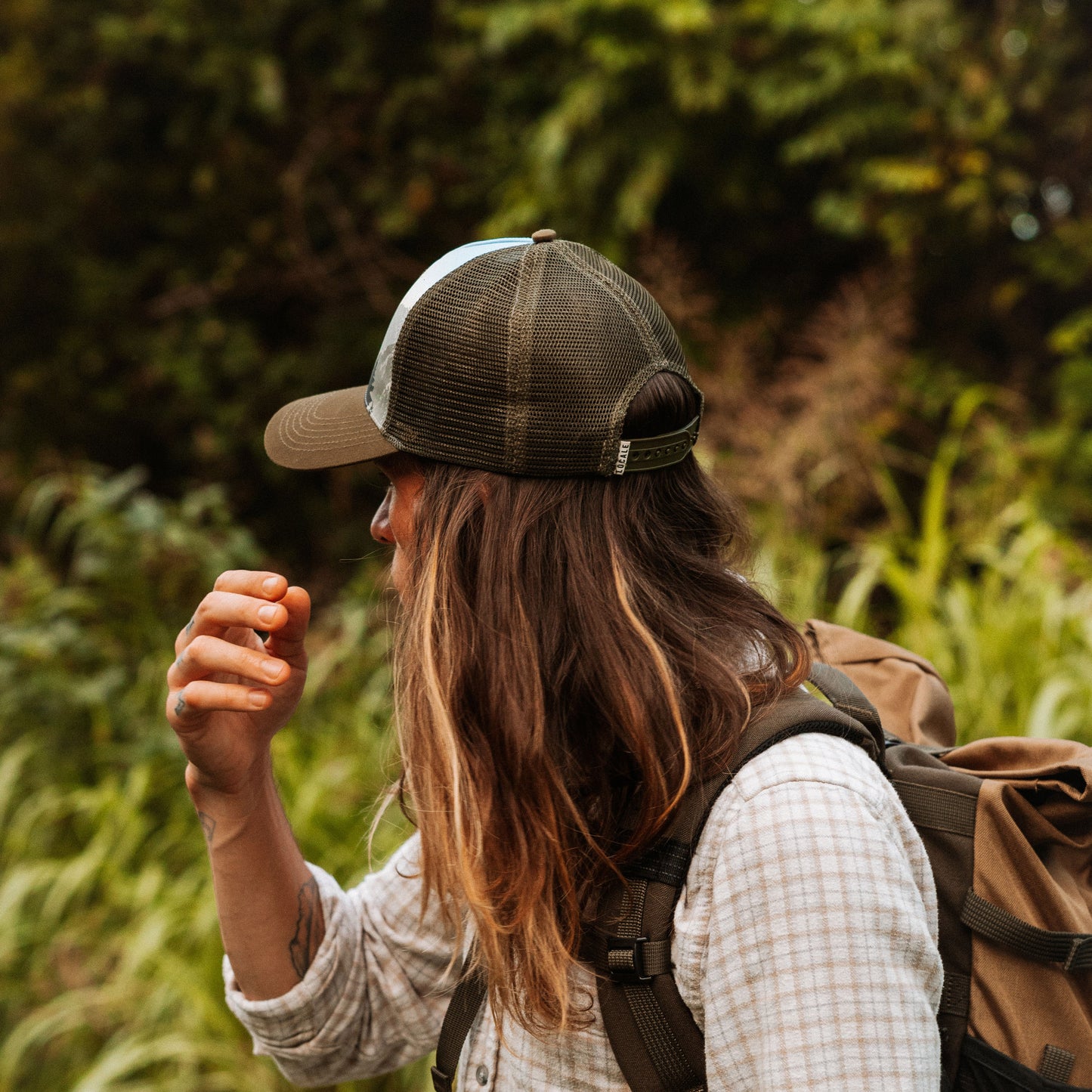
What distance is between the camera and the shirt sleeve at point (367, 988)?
4.47ft

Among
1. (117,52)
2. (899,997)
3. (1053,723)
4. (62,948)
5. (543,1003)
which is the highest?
(117,52)

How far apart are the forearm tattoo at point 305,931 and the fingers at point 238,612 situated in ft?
1.37

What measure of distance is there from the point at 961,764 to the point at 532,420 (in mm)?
661

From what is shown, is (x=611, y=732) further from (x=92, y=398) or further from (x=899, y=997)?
(x=92, y=398)

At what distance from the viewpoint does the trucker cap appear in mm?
1091

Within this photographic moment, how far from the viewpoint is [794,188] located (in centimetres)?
480

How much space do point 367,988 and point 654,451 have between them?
0.85 metres

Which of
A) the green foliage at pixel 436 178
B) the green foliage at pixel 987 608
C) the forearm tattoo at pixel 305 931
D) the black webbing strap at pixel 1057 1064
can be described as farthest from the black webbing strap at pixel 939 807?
the green foliage at pixel 436 178

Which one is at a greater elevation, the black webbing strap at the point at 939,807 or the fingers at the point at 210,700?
the fingers at the point at 210,700

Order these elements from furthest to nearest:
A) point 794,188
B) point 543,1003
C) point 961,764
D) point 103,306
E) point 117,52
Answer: point 103,306 → point 117,52 → point 794,188 → point 961,764 → point 543,1003

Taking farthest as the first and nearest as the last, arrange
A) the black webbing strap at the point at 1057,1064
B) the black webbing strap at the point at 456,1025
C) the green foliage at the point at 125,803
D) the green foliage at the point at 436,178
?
the green foliage at the point at 436,178
the green foliage at the point at 125,803
the black webbing strap at the point at 456,1025
the black webbing strap at the point at 1057,1064

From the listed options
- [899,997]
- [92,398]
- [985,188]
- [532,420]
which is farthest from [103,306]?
[899,997]

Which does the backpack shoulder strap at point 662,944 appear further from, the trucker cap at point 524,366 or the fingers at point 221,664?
the fingers at point 221,664

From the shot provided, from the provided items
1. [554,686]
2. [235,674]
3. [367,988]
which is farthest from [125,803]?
[554,686]
